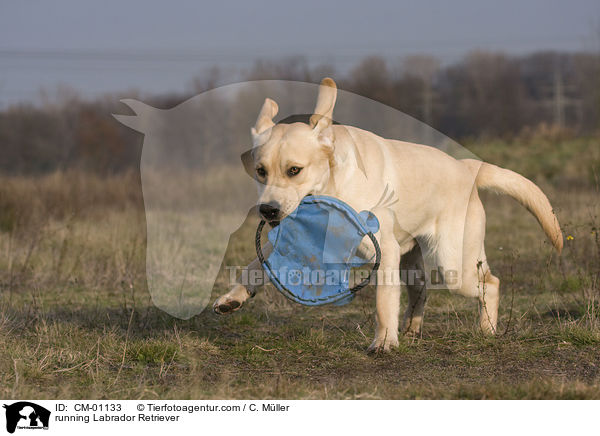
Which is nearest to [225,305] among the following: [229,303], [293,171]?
Answer: [229,303]

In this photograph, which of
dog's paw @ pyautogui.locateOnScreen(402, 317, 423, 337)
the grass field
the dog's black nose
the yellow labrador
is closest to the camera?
the grass field

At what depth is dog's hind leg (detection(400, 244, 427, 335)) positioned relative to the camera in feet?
17.8

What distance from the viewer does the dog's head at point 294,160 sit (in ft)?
14.2

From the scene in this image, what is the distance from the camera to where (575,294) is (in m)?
6.58

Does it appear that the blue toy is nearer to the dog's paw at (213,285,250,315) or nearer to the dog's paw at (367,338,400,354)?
the dog's paw at (213,285,250,315)

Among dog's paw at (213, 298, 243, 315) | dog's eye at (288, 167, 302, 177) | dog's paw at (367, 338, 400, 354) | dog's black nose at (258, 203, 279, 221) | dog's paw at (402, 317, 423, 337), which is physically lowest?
dog's paw at (402, 317, 423, 337)

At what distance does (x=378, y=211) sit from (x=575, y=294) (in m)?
3.00

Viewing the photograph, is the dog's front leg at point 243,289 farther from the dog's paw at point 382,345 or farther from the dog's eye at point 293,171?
the dog's paw at point 382,345

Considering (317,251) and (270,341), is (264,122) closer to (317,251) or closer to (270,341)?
(317,251)

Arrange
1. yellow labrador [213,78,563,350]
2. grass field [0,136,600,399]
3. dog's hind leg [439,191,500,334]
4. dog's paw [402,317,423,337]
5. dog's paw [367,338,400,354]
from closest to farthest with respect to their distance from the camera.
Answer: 1. grass field [0,136,600,399]
2. yellow labrador [213,78,563,350]
3. dog's paw [367,338,400,354]
4. dog's hind leg [439,191,500,334]
5. dog's paw [402,317,423,337]
